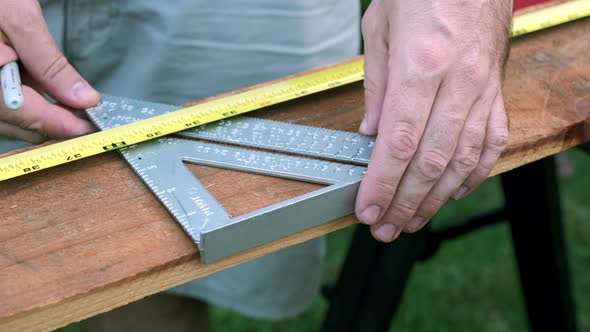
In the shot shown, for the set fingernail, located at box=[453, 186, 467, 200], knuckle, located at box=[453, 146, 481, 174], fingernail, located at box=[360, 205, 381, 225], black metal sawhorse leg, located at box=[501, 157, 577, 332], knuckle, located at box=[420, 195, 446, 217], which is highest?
knuckle, located at box=[453, 146, 481, 174]

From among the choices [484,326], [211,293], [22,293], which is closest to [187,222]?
[22,293]

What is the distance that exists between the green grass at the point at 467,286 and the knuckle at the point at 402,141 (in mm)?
1771

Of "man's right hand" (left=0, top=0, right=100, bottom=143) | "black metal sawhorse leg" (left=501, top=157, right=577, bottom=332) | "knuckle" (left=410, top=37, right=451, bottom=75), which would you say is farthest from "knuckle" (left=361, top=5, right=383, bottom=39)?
"black metal sawhorse leg" (left=501, top=157, right=577, bottom=332)

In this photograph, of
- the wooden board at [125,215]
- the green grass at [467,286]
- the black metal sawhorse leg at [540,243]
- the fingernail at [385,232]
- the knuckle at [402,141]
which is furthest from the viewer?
the green grass at [467,286]

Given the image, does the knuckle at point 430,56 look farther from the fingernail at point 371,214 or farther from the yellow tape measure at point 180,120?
the yellow tape measure at point 180,120

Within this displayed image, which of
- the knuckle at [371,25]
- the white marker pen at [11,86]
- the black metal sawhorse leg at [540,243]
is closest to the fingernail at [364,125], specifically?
the knuckle at [371,25]

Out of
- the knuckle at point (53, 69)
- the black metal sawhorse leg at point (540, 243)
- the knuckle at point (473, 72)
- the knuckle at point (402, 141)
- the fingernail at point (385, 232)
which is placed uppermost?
the knuckle at point (473, 72)

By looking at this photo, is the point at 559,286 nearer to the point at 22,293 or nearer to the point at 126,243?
the point at 126,243

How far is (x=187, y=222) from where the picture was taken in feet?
3.40

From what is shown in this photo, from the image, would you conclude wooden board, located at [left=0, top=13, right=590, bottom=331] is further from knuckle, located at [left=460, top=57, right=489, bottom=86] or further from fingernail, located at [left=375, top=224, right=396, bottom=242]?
knuckle, located at [left=460, top=57, right=489, bottom=86]

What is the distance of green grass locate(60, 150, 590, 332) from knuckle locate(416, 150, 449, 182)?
1727 mm

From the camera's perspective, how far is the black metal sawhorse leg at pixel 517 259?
1.59 m

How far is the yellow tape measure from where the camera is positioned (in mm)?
1159

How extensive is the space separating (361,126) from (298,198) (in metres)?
0.21
